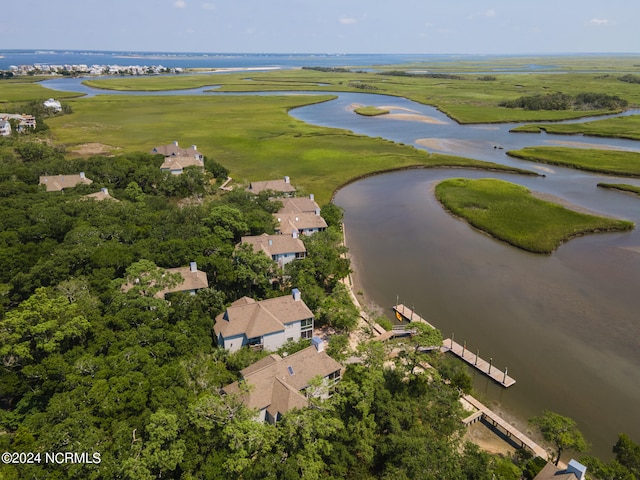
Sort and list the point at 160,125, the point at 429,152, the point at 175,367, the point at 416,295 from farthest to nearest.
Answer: the point at 160,125
the point at 429,152
the point at 416,295
the point at 175,367

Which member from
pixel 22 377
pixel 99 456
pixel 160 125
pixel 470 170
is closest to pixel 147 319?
pixel 22 377

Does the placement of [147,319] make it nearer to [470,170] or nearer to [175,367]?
[175,367]

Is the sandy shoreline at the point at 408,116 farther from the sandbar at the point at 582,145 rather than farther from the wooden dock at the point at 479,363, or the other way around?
the wooden dock at the point at 479,363

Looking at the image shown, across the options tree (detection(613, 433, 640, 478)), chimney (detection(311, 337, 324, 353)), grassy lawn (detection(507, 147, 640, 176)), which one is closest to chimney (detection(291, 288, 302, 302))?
chimney (detection(311, 337, 324, 353))

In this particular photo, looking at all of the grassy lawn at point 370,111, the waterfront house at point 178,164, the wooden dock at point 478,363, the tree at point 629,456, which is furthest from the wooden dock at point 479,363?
the grassy lawn at point 370,111

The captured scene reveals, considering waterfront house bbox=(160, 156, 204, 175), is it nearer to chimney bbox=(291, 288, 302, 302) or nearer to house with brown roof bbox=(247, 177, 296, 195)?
house with brown roof bbox=(247, 177, 296, 195)

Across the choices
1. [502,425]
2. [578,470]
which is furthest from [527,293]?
[578,470]
